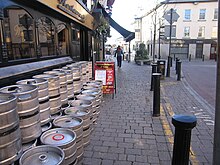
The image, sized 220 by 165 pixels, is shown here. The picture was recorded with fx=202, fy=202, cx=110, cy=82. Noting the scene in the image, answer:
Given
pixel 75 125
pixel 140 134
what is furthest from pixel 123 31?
pixel 75 125

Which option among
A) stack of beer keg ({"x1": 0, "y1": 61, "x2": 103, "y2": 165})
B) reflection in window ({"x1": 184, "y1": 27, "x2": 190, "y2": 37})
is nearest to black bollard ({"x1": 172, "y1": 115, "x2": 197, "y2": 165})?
stack of beer keg ({"x1": 0, "y1": 61, "x2": 103, "y2": 165})

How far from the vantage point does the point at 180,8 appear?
115 feet

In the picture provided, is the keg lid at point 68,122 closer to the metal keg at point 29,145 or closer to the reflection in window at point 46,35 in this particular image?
the metal keg at point 29,145

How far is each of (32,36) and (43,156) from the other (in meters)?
3.09

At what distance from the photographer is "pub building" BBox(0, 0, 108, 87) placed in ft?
11.0

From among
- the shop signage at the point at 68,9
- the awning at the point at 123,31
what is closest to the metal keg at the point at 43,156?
the shop signage at the point at 68,9

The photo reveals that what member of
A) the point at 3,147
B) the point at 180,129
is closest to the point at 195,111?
the point at 180,129

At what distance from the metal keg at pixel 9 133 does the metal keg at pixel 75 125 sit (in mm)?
935

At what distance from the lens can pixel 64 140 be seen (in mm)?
2486

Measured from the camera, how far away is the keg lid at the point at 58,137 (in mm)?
2414

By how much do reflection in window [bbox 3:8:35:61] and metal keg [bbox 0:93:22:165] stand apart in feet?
6.37

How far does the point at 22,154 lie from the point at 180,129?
1836mm

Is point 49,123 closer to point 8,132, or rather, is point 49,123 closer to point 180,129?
point 8,132

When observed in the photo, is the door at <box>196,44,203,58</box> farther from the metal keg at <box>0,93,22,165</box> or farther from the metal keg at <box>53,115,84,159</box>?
the metal keg at <box>0,93,22,165</box>
